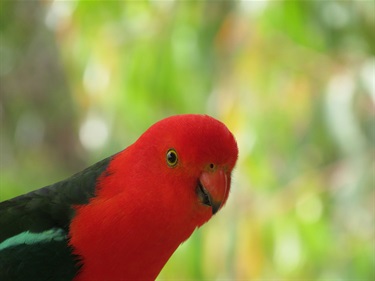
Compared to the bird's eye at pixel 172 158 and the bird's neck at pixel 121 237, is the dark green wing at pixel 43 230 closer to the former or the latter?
the bird's neck at pixel 121 237

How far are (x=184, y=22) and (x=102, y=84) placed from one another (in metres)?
0.38

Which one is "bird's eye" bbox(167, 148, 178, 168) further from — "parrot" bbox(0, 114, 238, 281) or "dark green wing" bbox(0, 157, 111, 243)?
"dark green wing" bbox(0, 157, 111, 243)

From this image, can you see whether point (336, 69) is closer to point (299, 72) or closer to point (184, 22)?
point (299, 72)

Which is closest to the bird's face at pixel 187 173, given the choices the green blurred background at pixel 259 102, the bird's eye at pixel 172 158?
the bird's eye at pixel 172 158

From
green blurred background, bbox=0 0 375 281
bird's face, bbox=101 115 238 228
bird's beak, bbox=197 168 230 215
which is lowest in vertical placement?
bird's beak, bbox=197 168 230 215

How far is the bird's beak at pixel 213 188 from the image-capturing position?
1.46 m

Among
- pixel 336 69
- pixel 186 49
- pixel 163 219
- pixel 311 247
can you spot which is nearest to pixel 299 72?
pixel 336 69

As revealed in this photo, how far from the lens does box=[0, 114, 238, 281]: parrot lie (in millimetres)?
1467

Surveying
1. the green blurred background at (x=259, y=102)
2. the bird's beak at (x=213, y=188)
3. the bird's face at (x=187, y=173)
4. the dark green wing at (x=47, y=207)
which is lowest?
the bird's beak at (x=213, y=188)

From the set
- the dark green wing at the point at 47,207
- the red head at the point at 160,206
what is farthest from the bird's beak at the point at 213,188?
the dark green wing at the point at 47,207

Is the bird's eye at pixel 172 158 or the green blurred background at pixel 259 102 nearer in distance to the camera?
the bird's eye at pixel 172 158

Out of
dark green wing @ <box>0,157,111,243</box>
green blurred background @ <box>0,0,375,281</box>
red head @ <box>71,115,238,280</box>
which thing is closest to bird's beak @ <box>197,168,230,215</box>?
red head @ <box>71,115,238,280</box>

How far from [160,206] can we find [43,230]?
237 mm

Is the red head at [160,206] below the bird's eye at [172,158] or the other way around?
below
